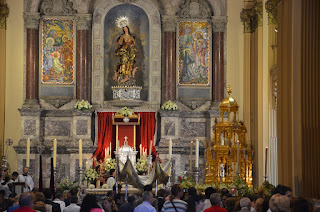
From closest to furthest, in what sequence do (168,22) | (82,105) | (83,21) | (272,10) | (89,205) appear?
(89,205), (272,10), (82,105), (83,21), (168,22)

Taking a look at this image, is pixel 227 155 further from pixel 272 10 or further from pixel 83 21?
pixel 83 21

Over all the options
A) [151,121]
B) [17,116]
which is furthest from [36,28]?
[151,121]

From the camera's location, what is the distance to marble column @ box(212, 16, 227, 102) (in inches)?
1104

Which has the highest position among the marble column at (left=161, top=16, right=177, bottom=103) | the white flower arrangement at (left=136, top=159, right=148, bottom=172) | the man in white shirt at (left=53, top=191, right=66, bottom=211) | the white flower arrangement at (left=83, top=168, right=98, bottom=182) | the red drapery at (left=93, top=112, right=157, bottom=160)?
the marble column at (left=161, top=16, right=177, bottom=103)

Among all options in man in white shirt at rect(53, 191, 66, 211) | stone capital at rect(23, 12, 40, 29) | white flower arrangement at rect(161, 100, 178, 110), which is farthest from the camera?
stone capital at rect(23, 12, 40, 29)

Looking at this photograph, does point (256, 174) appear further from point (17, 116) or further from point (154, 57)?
point (17, 116)

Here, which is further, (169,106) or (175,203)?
(169,106)

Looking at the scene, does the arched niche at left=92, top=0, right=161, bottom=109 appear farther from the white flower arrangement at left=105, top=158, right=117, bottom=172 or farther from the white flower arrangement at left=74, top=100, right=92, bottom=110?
the white flower arrangement at left=105, top=158, right=117, bottom=172

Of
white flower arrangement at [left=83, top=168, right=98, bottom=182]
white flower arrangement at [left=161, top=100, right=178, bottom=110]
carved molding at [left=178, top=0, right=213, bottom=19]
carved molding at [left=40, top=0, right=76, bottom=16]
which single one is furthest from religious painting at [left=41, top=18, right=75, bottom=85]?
carved molding at [left=178, top=0, right=213, bottom=19]

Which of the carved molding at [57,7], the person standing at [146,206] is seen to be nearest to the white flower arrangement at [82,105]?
the carved molding at [57,7]

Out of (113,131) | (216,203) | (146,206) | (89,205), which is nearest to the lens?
(89,205)

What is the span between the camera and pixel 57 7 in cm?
2820

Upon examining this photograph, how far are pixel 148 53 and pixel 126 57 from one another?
1.08 metres

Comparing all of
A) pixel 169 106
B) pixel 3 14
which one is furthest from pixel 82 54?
pixel 169 106
